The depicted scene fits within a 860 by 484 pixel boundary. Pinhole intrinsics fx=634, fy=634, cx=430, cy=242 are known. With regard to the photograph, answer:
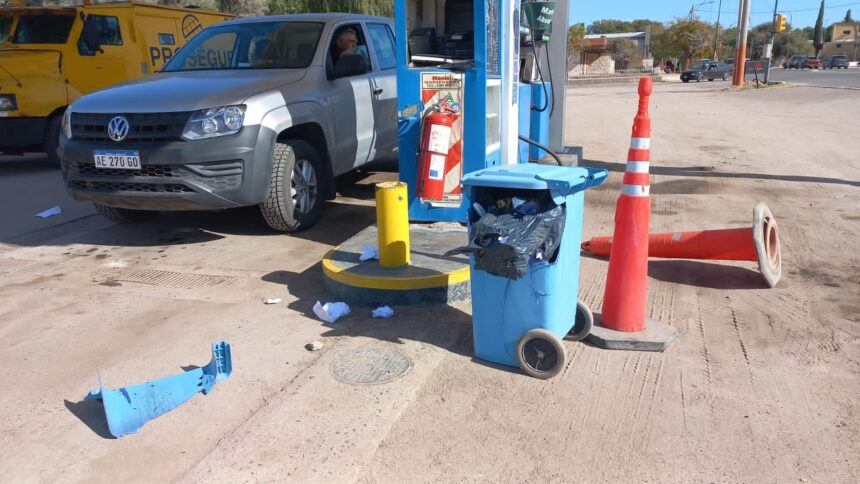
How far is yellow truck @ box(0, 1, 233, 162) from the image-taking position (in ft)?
32.0

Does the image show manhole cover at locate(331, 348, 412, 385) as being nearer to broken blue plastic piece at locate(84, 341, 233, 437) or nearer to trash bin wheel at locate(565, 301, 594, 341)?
broken blue plastic piece at locate(84, 341, 233, 437)

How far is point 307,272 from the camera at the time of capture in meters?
5.10

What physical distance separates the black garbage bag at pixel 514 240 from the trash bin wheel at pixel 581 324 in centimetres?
58

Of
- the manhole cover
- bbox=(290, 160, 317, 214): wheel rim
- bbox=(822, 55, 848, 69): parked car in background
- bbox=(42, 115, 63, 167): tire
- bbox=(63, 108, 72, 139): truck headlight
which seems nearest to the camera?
the manhole cover

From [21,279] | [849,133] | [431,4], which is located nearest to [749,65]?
[849,133]

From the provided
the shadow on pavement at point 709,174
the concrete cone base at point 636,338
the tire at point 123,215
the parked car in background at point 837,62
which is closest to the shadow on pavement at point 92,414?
the concrete cone base at point 636,338

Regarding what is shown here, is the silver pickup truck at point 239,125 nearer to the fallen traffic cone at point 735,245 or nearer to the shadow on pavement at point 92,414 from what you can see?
the shadow on pavement at point 92,414

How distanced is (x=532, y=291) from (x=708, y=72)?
53.4m

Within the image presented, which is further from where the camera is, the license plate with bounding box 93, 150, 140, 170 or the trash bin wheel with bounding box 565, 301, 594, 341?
the license plate with bounding box 93, 150, 140, 170

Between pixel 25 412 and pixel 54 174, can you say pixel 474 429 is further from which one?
pixel 54 174

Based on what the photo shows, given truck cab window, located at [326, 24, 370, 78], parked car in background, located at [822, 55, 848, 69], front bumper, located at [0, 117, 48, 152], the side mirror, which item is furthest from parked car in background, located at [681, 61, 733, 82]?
the side mirror

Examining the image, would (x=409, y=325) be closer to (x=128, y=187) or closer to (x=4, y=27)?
(x=128, y=187)

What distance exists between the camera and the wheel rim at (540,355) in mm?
3309

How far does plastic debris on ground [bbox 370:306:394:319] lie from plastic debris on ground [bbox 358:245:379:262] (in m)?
0.55
